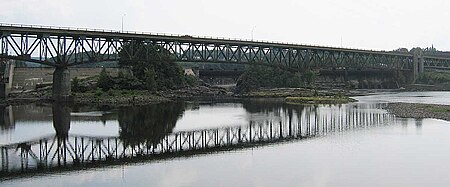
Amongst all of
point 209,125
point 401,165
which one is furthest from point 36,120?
point 401,165

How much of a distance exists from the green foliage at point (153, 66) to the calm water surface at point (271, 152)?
39774 mm

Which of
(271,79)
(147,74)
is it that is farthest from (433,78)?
(147,74)

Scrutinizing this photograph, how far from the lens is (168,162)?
37.2 m

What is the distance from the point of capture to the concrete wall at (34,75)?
350 feet

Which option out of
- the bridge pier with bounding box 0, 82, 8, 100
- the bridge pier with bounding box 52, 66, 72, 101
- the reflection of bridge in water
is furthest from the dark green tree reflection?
the bridge pier with bounding box 0, 82, 8, 100

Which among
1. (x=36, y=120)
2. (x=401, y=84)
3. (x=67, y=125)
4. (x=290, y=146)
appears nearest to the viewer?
(x=290, y=146)

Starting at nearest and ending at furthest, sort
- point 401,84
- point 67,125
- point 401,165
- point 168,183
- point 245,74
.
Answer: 1. point 168,183
2. point 401,165
3. point 67,125
4. point 245,74
5. point 401,84

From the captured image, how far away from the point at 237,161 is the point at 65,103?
62273 millimetres

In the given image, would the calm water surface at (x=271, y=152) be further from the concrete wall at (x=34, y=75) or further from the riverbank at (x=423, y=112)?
the concrete wall at (x=34, y=75)

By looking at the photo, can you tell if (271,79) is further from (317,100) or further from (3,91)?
(3,91)

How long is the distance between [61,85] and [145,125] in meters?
43.0

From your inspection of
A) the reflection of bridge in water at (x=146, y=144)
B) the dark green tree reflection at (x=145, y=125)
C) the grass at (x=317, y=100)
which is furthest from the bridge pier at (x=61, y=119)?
the grass at (x=317, y=100)

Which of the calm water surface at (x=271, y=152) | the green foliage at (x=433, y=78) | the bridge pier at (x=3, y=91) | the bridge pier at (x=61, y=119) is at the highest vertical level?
the green foliage at (x=433, y=78)

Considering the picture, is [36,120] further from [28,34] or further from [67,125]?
Answer: [28,34]
